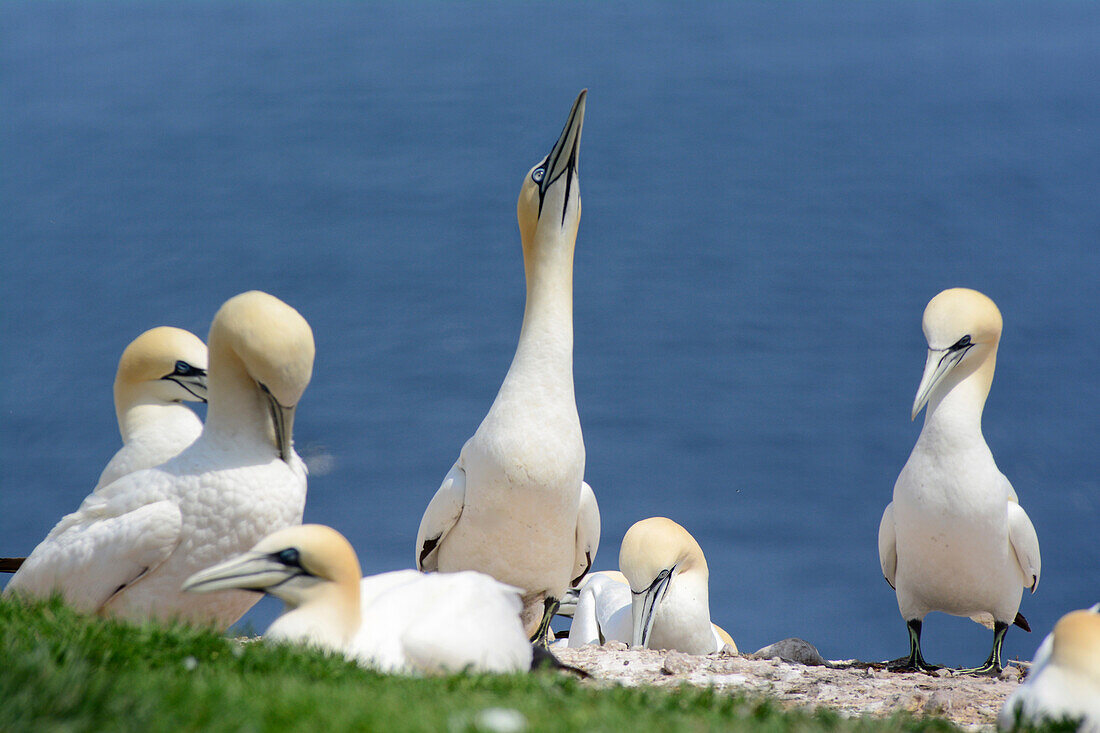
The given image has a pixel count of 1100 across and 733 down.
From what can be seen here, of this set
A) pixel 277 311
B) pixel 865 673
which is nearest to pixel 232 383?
pixel 277 311

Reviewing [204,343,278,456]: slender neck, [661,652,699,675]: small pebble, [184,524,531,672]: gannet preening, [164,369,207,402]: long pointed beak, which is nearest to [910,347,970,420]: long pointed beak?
[661,652,699,675]: small pebble

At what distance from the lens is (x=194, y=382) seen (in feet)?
16.3

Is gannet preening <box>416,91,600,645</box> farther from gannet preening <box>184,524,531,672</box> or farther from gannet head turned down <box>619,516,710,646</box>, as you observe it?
gannet preening <box>184,524,531,672</box>

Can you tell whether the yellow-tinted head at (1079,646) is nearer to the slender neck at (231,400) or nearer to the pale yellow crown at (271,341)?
the pale yellow crown at (271,341)

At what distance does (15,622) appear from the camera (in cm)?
317

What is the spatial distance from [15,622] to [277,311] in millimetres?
1229

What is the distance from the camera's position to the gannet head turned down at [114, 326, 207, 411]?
16.2 ft

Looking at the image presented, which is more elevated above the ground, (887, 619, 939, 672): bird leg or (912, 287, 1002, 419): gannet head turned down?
(912, 287, 1002, 419): gannet head turned down

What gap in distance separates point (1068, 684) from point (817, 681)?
63.2 inches

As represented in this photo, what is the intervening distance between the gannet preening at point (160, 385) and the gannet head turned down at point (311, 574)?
4.96ft

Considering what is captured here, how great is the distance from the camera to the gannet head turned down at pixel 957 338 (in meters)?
5.26

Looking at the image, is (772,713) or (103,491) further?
(103,491)

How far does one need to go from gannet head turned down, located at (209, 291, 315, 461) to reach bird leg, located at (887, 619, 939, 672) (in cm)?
321

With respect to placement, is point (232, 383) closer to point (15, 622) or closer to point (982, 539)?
point (15, 622)
